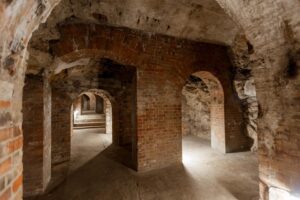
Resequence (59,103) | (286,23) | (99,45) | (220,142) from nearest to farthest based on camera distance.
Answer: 1. (286,23)
2. (99,45)
3. (59,103)
4. (220,142)

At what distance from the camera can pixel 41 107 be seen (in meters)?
3.28

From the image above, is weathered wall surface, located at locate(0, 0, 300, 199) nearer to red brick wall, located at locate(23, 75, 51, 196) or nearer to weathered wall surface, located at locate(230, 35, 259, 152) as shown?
red brick wall, located at locate(23, 75, 51, 196)

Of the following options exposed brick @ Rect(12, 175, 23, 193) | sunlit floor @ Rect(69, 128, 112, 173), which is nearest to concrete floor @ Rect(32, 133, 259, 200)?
sunlit floor @ Rect(69, 128, 112, 173)

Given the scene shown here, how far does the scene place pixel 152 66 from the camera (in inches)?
166

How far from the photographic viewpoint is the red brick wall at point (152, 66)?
11.7 ft

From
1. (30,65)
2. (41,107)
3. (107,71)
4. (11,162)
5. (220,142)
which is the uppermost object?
(107,71)

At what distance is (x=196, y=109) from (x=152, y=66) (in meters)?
4.49

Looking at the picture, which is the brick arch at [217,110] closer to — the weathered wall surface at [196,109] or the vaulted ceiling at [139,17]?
the weathered wall surface at [196,109]

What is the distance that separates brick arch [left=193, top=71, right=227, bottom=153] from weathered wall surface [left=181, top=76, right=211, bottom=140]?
89 centimetres

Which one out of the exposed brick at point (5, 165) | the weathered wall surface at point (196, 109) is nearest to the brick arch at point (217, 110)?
the weathered wall surface at point (196, 109)

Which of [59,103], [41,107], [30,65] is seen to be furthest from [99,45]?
[59,103]

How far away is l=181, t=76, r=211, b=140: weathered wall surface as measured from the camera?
6855 millimetres

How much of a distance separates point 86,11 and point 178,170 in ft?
13.0

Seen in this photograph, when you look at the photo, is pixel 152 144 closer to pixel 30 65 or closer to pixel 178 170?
pixel 178 170
